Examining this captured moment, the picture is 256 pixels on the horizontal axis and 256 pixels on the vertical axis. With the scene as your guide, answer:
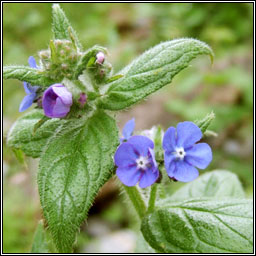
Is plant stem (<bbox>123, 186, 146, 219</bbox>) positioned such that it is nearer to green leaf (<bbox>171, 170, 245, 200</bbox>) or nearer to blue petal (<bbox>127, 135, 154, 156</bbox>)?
blue petal (<bbox>127, 135, 154, 156</bbox>)

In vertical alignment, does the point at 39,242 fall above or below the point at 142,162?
below

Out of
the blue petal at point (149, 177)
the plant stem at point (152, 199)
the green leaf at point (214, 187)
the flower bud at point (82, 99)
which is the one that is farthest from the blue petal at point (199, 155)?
the green leaf at point (214, 187)

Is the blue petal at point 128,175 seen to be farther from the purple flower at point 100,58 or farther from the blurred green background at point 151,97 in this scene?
the blurred green background at point 151,97

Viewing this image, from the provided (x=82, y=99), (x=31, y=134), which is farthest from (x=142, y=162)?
(x=31, y=134)

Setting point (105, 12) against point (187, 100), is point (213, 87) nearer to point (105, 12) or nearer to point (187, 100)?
point (187, 100)

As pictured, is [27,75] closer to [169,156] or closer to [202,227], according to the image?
[169,156]
